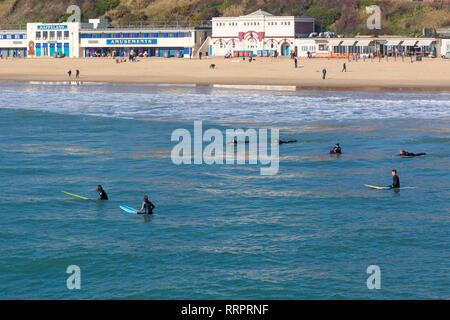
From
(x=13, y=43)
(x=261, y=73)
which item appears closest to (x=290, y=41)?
(x=261, y=73)

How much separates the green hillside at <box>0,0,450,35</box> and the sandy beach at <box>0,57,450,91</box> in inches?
1042

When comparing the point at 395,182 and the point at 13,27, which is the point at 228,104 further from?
the point at 13,27

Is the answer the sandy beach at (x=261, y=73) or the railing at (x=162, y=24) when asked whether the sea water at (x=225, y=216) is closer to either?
the sandy beach at (x=261, y=73)

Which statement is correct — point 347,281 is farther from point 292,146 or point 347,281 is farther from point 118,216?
point 292,146

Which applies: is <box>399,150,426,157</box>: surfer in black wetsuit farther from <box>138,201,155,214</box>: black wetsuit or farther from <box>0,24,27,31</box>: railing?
<box>0,24,27,31</box>: railing

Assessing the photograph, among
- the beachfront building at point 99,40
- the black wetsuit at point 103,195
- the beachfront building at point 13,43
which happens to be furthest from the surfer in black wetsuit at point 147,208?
the beachfront building at point 13,43

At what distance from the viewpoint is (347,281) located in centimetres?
2430

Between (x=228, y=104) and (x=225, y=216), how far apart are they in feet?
142

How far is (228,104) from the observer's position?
7388cm

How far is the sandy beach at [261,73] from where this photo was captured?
91.7m

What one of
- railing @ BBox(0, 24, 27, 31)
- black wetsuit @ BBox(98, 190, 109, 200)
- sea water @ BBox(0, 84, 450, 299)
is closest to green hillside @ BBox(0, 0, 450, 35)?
railing @ BBox(0, 24, 27, 31)

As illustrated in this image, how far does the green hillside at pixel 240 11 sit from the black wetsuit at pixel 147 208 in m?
112

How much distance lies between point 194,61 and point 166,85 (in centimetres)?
2639
